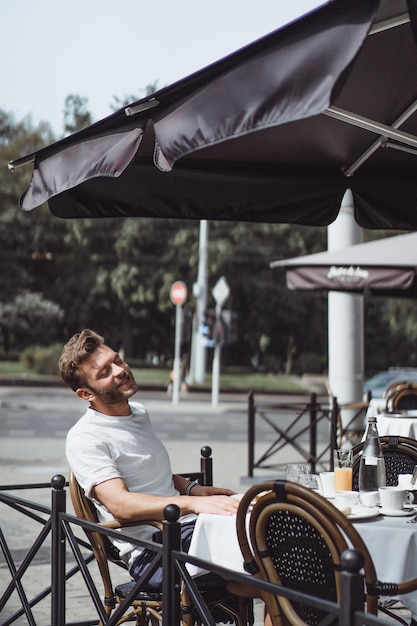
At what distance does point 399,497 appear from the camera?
382 cm

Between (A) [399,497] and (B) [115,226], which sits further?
(B) [115,226]

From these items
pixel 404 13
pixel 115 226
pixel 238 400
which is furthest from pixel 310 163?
pixel 115 226

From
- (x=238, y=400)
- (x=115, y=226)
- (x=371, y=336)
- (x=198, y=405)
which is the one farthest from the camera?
(x=371, y=336)

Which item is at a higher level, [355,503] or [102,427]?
[102,427]

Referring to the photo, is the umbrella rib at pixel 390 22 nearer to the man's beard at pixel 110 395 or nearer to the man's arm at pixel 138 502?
the man's beard at pixel 110 395

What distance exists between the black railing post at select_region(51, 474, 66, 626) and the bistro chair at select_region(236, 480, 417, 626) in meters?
0.95

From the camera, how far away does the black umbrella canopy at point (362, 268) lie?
10.1m

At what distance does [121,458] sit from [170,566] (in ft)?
3.16

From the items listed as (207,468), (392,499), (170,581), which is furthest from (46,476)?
(170,581)

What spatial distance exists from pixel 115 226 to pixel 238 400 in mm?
18574

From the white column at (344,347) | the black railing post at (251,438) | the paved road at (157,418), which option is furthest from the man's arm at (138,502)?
the paved road at (157,418)

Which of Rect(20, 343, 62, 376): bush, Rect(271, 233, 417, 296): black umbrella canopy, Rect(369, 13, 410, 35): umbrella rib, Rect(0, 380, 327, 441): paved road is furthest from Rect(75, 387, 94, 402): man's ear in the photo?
Rect(20, 343, 62, 376): bush

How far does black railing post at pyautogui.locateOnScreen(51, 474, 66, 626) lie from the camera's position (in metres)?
4.14

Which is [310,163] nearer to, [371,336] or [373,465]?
[373,465]
